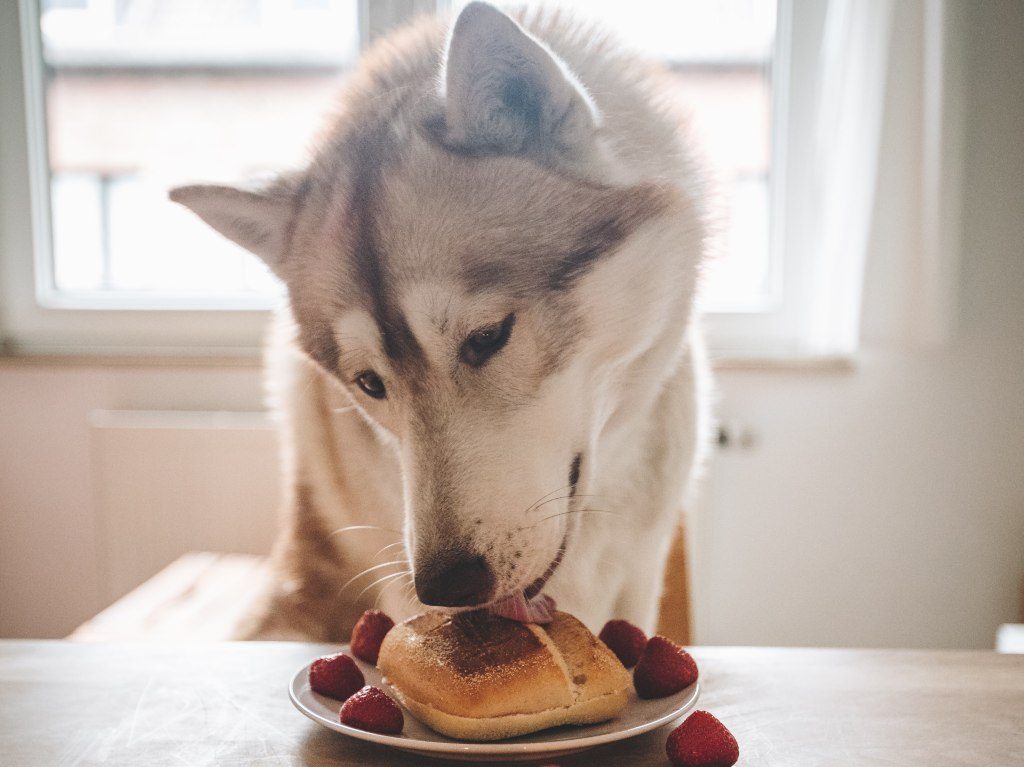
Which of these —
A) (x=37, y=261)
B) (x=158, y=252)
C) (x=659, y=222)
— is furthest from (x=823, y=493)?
(x=37, y=261)

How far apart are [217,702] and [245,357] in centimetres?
171

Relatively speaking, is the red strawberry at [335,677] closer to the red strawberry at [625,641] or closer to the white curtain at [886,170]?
the red strawberry at [625,641]

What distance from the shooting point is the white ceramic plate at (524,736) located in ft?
1.68

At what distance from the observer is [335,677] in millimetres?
605

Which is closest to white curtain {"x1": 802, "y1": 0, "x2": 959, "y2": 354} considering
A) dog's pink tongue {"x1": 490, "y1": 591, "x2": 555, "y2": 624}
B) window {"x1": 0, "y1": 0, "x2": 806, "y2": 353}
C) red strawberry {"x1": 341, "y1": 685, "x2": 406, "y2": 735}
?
window {"x1": 0, "y1": 0, "x2": 806, "y2": 353}

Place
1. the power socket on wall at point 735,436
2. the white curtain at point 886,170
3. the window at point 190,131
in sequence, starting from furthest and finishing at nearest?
1. the window at point 190,131
2. the power socket on wall at point 735,436
3. the white curtain at point 886,170

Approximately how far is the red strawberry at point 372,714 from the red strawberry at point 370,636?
0.11 meters

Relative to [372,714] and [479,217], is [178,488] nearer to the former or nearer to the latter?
[479,217]

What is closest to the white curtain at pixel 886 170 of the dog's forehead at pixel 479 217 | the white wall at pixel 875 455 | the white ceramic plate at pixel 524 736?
the white wall at pixel 875 455

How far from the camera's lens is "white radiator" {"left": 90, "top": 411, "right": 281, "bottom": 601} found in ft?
6.81

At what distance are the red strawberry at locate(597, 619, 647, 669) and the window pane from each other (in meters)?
1.92

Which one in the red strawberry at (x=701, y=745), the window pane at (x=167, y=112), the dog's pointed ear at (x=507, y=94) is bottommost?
the red strawberry at (x=701, y=745)

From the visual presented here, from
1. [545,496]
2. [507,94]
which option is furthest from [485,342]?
[507,94]

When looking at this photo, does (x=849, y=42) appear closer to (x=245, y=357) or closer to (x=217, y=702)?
(x=245, y=357)
